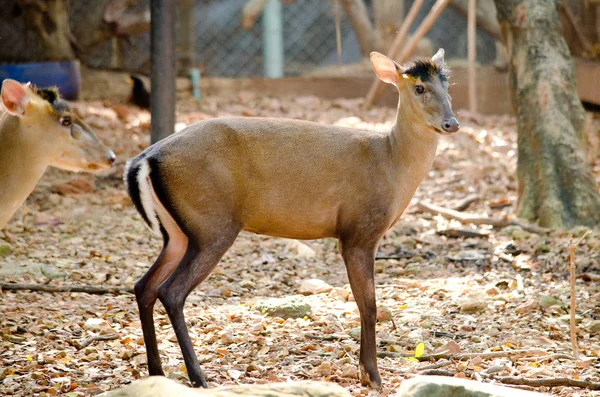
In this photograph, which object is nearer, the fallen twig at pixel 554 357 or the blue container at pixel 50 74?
the fallen twig at pixel 554 357

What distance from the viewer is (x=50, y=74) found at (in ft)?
35.0

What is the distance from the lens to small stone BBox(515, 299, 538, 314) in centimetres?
564

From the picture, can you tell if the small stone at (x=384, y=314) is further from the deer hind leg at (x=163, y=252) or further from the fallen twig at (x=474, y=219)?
the fallen twig at (x=474, y=219)

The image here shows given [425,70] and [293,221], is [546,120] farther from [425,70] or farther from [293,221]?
[293,221]

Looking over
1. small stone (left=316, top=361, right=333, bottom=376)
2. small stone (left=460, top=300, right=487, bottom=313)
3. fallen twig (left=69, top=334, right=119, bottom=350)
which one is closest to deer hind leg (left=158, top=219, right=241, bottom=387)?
small stone (left=316, top=361, right=333, bottom=376)

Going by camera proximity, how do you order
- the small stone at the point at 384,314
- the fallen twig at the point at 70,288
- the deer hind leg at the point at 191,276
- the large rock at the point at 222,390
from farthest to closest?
the fallen twig at the point at 70,288, the small stone at the point at 384,314, the deer hind leg at the point at 191,276, the large rock at the point at 222,390

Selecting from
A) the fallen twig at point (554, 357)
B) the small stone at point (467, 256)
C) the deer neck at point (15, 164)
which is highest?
the deer neck at point (15, 164)

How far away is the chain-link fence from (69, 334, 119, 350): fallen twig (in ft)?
24.5

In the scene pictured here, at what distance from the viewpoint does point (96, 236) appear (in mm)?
7402

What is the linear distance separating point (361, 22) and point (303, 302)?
25.2ft

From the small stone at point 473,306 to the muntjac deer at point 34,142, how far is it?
251 cm

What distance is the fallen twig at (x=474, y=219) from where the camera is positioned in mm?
7578

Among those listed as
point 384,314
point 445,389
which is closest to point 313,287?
point 384,314

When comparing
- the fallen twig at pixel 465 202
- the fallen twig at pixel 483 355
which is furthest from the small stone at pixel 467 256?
the fallen twig at pixel 483 355
